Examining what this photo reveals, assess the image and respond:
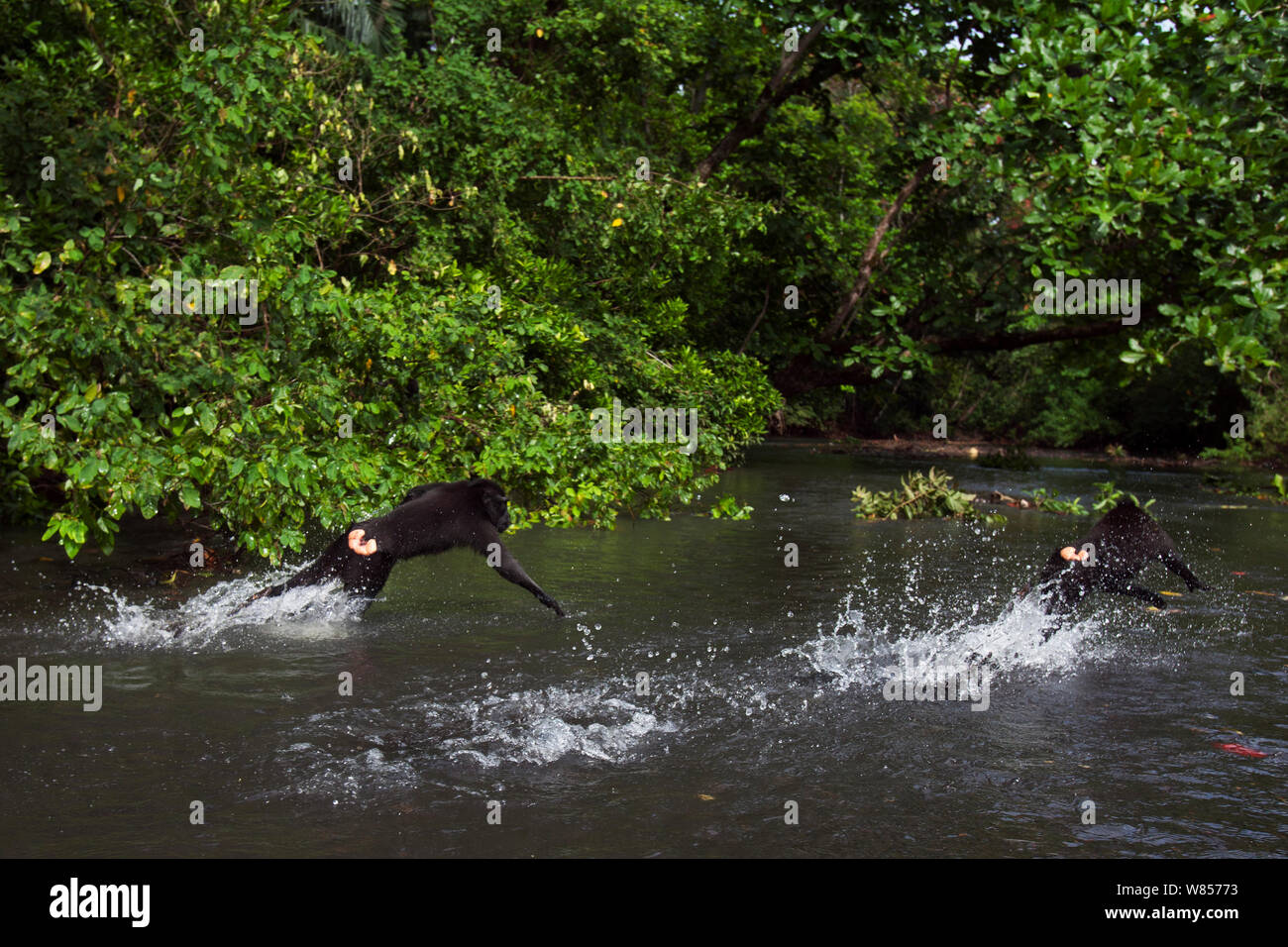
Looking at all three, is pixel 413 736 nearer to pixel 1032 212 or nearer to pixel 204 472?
pixel 204 472

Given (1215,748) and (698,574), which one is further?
(698,574)

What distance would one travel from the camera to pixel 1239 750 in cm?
698

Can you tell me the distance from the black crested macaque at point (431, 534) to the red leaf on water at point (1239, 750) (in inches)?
177

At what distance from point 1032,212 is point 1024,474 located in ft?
64.5

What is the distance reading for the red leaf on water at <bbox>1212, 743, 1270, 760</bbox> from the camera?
6.89 metres

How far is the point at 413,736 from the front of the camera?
685 cm

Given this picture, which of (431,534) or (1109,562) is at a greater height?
(431,534)

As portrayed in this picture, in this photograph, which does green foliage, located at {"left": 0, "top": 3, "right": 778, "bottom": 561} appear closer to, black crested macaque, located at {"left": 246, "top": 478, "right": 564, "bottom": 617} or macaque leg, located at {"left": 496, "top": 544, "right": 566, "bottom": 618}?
black crested macaque, located at {"left": 246, "top": 478, "right": 564, "bottom": 617}

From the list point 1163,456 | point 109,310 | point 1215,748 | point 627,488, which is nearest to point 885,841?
point 1215,748

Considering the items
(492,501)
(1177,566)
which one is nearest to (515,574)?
(492,501)

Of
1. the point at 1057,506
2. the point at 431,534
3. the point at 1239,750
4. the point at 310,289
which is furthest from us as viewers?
the point at 1057,506

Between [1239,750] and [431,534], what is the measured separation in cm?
554

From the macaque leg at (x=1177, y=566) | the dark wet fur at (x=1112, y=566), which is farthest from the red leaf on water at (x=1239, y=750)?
the macaque leg at (x=1177, y=566)

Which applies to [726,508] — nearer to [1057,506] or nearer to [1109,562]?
[1109,562]
